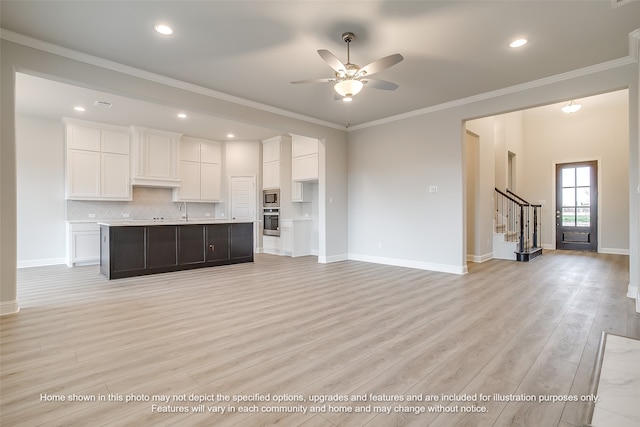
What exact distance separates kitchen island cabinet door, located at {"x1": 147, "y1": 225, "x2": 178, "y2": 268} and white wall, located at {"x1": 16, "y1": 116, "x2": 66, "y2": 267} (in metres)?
2.93

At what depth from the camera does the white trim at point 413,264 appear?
5449 mm

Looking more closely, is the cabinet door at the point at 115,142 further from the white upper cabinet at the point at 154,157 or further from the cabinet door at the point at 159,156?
the cabinet door at the point at 159,156

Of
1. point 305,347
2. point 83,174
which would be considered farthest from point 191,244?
point 305,347

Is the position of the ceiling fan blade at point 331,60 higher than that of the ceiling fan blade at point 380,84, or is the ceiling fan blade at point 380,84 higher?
the ceiling fan blade at point 331,60

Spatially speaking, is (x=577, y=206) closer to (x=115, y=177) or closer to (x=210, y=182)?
(x=210, y=182)

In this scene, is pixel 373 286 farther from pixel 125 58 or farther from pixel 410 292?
pixel 125 58

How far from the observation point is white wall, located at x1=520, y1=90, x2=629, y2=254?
7.74m

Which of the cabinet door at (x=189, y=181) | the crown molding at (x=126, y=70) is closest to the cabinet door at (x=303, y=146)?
the crown molding at (x=126, y=70)

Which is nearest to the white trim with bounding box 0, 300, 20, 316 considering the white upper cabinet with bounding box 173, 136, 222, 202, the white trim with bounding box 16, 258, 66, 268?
the white trim with bounding box 16, 258, 66, 268

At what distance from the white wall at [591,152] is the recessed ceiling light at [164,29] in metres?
9.41

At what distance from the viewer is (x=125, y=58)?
150 inches

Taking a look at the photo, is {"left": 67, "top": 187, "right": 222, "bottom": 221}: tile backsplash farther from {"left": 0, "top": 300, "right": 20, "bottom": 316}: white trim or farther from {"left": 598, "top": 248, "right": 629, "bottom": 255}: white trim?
{"left": 598, "top": 248, "right": 629, "bottom": 255}: white trim

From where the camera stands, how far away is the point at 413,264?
6043mm

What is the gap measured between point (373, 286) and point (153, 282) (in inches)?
138
